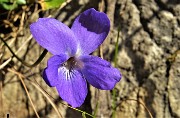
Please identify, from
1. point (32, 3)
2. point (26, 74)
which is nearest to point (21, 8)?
point (32, 3)

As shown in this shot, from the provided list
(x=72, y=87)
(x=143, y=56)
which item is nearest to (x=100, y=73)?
(x=72, y=87)

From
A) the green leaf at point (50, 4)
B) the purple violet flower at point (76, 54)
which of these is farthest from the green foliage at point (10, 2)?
the purple violet flower at point (76, 54)

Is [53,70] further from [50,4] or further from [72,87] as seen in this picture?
[50,4]

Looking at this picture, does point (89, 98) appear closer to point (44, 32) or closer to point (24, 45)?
point (24, 45)

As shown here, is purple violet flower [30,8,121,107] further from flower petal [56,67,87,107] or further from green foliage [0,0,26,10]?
green foliage [0,0,26,10]

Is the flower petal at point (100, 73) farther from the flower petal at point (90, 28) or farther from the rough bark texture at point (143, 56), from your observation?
the rough bark texture at point (143, 56)

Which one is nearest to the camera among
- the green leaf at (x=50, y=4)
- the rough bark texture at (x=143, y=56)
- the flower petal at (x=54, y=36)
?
the flower petal at (x=54, y=36)

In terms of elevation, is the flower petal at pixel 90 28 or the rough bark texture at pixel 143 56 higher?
the flower petal at pixel 90 28
